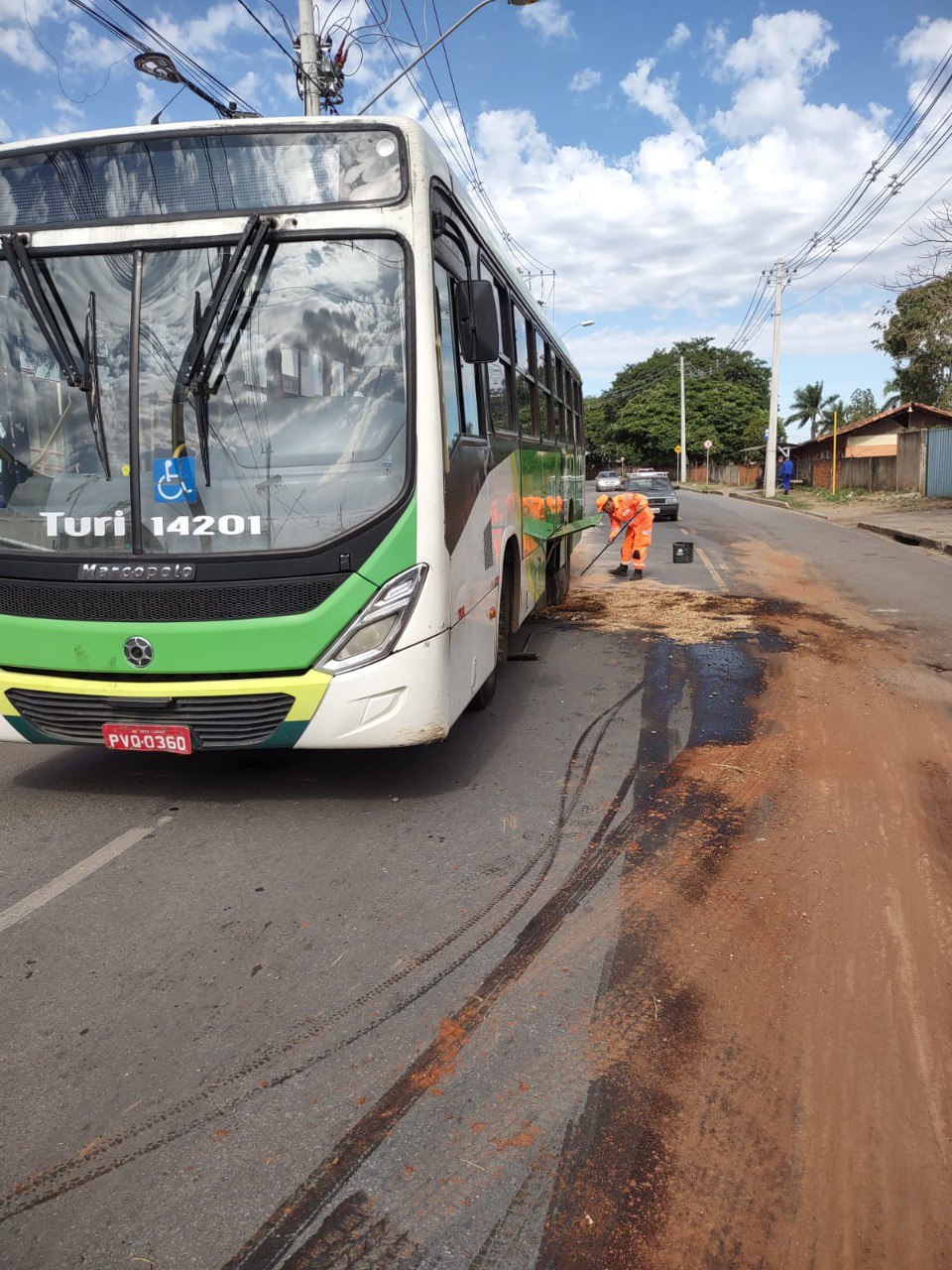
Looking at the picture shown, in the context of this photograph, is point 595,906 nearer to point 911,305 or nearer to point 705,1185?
point 705,1185

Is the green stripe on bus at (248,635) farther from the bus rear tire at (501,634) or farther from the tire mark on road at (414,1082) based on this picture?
the bus rear tire at (501,634)

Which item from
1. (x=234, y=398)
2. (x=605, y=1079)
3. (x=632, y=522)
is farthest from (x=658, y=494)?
(x=605, y=1079)

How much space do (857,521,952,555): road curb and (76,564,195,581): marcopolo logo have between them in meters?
16.5

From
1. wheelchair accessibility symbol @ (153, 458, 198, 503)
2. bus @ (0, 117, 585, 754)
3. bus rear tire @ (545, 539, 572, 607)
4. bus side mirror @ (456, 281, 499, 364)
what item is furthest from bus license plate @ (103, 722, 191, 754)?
bus rear tire @ (545, 539, 572, 607)

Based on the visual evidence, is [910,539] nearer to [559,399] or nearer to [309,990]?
[559,399]

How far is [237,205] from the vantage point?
14.1ft

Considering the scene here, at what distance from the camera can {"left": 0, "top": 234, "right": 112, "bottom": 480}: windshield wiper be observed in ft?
14.2

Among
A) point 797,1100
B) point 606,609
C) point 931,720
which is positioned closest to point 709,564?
point 606,609

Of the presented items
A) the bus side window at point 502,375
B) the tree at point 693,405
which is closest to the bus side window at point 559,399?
the bus side window at point 502,375

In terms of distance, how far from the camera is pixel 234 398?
14.1 feet

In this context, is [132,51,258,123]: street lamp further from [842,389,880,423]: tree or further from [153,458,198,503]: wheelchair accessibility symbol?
[842,389,880,423]: tree

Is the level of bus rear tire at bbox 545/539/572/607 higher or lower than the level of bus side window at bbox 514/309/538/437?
lower

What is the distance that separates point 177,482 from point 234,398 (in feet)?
1.50

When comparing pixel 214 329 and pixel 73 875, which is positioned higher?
pixel 214 329
